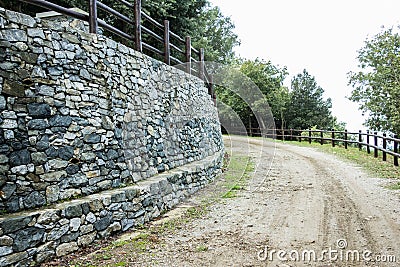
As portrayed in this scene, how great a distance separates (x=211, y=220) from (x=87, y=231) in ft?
6.43

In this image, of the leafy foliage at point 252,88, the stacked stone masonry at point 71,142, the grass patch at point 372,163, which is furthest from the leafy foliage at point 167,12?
the grass patch at point 372,163

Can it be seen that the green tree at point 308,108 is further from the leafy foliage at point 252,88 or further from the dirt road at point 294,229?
the dirt road at point 294,229

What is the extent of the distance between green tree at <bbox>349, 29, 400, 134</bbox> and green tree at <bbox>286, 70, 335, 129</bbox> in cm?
419

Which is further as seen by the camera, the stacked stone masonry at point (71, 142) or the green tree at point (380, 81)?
the green tree at point (380, 81)

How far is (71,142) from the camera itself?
487 centimetres

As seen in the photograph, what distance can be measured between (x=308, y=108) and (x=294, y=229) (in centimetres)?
2227

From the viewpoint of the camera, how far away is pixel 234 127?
24.2m

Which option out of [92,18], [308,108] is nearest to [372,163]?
[92,18]

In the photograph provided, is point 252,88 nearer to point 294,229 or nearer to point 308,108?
point 308,108

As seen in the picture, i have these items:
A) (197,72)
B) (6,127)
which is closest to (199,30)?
(197,72)

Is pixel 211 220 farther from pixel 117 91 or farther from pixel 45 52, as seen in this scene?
pixel 45 52

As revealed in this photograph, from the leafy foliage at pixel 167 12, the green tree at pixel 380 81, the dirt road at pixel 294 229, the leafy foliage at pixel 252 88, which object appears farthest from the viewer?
the leafy foliage at pixel 252 88

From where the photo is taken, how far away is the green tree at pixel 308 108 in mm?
25734

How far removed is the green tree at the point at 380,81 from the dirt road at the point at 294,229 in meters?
12.1
